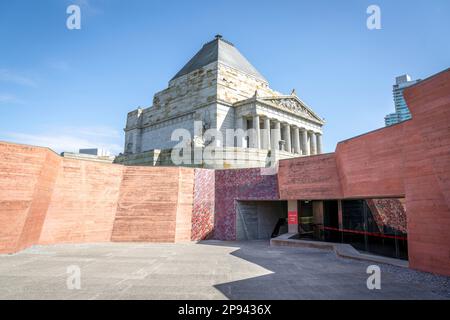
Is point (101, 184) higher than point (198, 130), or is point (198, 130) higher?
point (198, 130)

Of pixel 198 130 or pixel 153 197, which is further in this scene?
pixel 198 130

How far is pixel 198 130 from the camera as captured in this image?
42.0m

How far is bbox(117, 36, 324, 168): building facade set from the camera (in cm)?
4144

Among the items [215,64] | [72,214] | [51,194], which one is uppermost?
[215,64]

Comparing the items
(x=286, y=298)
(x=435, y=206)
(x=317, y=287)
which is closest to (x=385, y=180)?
(x=435, y=206)

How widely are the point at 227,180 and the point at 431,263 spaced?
15392mm

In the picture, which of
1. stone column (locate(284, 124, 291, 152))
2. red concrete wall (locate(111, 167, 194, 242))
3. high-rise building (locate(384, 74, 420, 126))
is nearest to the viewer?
red concrete wall (locate(111, 167, 194, 242))

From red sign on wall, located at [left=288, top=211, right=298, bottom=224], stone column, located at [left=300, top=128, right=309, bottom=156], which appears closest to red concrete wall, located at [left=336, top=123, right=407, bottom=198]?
red sign on wall, located at [left=288, top=211, right=298, bottom=224]

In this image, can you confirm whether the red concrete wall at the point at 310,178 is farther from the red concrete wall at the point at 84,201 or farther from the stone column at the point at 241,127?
the stone column at the point at 241,127

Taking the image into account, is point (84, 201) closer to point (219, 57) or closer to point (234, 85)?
point (234, 85)

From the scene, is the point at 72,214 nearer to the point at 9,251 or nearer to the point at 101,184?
the point at 101,184

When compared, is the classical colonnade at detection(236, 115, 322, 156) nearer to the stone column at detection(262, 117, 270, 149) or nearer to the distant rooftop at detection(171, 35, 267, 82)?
the stone column at detection(262, 117, 270, 149)

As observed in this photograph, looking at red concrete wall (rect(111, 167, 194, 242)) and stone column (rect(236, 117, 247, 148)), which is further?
stone column (rect(236, 117, 247, 148))

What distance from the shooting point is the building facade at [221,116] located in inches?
1631
